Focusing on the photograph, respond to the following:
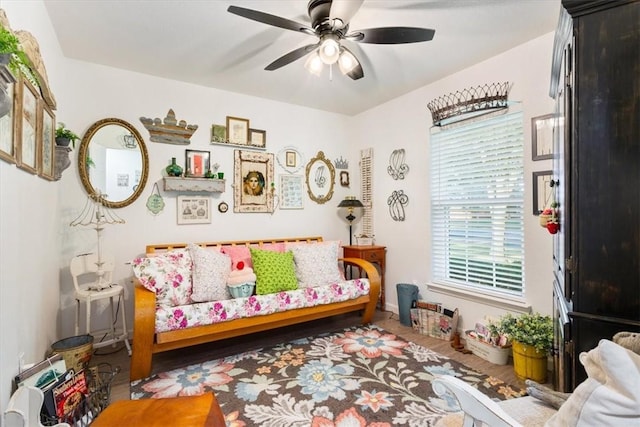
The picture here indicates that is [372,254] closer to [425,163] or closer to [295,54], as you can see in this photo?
[425,163]

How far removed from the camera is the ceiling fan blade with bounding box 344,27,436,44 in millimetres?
1836

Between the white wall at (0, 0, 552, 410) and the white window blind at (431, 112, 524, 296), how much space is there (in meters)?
0.11

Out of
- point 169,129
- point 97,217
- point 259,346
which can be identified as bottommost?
point 259,346

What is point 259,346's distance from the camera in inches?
111

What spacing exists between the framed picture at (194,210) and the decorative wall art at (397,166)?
215 centimetres

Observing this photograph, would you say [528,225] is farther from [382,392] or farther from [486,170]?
[382,392]

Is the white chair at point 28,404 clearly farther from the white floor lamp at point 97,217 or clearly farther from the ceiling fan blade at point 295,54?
the ceiling fan blade at point 295,54

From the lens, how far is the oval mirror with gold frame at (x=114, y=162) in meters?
2.84

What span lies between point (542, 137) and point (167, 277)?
10.3 feet

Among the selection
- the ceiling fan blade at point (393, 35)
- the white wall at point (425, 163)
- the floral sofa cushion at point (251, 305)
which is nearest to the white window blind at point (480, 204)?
the white wall at point (425, 163)

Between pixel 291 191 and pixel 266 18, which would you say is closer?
pixel 266 18

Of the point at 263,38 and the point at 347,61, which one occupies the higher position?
the point at 263,38

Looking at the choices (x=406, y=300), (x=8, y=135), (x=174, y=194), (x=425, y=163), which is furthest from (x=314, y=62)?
(x=406, y=300)

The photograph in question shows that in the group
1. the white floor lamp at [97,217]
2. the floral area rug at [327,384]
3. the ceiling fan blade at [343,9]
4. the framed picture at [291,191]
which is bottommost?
the floral area rug at [327,384]
